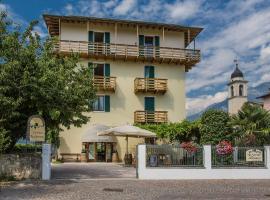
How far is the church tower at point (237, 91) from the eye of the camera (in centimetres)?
6456

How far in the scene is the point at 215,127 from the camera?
77.8 ft

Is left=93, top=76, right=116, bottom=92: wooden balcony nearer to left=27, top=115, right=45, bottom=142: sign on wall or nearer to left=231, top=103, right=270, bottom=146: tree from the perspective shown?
left=231, top=103, right=270, bottom=146: tree

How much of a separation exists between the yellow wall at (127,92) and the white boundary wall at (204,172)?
628 inches

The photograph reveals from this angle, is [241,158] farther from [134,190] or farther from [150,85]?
[150,85]

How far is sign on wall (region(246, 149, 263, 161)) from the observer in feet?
73.7

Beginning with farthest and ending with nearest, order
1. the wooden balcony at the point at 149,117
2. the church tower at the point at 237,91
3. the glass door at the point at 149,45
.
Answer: the church tower at the point at 237,91 → the glass door at the point at 149,45 → the wooden balcony at the point at 149,117

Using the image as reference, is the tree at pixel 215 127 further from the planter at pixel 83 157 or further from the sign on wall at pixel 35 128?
the planter at pixel 83 157

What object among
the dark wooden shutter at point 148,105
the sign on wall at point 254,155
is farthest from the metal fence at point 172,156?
the dark wooden shutter at point 148,105

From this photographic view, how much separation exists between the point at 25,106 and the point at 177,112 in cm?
2188

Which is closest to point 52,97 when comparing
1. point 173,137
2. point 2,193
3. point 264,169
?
point 2,193

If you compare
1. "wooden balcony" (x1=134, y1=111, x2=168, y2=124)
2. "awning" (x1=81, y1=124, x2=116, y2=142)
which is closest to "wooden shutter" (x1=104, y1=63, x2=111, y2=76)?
"wooden balcony" (x1=134, y1=111, x2=168, y2=124)

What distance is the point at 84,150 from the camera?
122 feet

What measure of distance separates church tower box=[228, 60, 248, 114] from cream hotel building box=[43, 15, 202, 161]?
25.6 m

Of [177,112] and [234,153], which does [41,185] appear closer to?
[234,153]
